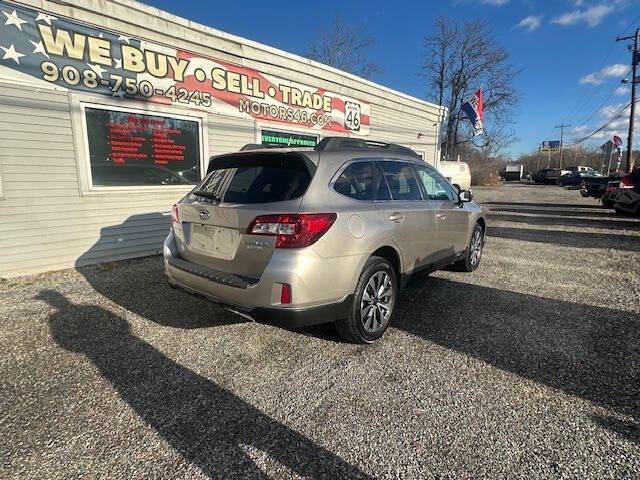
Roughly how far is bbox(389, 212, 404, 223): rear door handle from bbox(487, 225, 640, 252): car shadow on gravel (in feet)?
20.0

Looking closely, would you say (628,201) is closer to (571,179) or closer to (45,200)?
(45,200)

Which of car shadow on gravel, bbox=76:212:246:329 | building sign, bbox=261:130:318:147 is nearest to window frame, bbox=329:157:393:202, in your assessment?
car shadow on gravel, bbox=76:212:246:329

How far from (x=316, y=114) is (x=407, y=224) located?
6371mm

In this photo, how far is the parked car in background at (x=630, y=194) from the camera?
1035 cm

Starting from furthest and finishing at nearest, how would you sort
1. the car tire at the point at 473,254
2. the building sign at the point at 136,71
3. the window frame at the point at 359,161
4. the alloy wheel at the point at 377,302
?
the car tire at the point at 473,254 < the building sign at the point at 136,71 < the alloy wheel at the point at 377,302 < the window frame at the point at 359,161

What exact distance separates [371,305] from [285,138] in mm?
6246

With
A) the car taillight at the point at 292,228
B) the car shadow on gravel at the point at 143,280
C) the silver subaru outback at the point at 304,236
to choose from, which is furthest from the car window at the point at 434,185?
the car shadow on gravel at the point at 143,280

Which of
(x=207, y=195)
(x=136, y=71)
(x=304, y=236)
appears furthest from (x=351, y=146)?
(x=136, y=71)

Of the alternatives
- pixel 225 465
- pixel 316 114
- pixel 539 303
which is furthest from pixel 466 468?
pixel 316 114

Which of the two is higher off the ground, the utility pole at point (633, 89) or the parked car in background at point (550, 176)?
the utility pole at point (633, 89)

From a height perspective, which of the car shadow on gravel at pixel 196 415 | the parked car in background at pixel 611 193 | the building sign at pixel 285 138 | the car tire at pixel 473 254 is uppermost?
the building sign at pixel 285 138

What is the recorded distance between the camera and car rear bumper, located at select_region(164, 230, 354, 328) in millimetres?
2672

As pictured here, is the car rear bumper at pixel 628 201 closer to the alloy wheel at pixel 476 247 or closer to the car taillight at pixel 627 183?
the car taillight at pixel 627 183

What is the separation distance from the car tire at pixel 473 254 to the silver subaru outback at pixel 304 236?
6.11 feet
